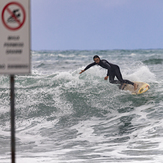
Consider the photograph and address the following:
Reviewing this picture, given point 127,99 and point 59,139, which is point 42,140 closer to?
point 59,139

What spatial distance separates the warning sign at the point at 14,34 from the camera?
2.29m

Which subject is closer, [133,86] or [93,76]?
[133,86]

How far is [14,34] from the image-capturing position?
230 cm

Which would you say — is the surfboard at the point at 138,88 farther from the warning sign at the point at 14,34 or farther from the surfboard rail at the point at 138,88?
the warning sign at the point at 14,34

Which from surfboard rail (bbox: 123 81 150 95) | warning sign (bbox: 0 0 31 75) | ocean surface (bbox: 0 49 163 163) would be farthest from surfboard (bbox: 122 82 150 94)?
warning sign (bbox: 0 0 31 75)

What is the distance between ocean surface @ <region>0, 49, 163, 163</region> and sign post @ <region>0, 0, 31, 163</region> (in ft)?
10.2

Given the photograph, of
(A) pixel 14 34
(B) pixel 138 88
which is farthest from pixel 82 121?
(A) pixel 14 34

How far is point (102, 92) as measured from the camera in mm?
11781

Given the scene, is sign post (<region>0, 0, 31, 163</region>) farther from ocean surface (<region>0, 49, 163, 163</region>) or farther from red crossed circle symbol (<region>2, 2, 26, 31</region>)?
ocean surface (<region>0, 49, 163, 163</region>)

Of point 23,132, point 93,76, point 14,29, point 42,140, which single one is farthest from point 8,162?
point 93,76

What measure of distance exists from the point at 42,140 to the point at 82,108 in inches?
133

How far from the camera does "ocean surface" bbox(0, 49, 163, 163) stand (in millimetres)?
5445

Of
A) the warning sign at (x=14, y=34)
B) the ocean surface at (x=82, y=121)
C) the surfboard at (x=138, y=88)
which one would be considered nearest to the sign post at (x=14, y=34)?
the warning sign at (x=14, y=34)

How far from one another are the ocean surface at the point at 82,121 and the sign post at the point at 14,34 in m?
3.11
